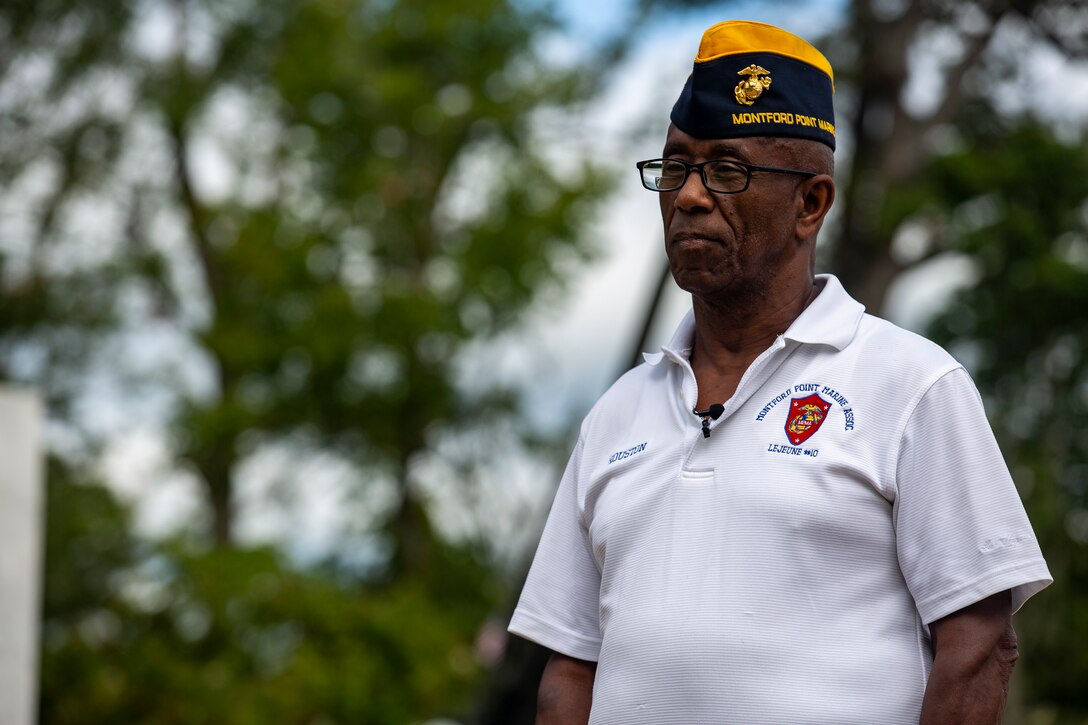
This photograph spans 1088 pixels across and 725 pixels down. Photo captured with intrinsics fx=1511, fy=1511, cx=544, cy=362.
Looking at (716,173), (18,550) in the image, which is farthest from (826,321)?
(18,550)

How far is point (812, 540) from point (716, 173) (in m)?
0.52

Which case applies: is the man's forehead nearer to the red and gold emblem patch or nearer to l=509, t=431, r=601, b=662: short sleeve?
the red and gold emblem patch

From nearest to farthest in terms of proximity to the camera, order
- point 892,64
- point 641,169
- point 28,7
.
Answer: point 641,169, point 892,64, point 28,7

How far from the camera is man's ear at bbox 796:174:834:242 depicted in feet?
6.93

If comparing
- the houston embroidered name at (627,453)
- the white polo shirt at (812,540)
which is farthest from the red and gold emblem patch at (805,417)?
the houston embroidered name at (627,453)

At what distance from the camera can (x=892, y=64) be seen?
30.9ft

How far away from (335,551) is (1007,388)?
42.2 ft

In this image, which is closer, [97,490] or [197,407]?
[97,490]

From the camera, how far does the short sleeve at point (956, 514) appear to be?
1.85 m

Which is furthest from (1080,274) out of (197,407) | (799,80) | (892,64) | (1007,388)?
(197,407)

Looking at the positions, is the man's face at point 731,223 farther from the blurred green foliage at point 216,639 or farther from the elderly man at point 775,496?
the blurred green foliage at point 216,639

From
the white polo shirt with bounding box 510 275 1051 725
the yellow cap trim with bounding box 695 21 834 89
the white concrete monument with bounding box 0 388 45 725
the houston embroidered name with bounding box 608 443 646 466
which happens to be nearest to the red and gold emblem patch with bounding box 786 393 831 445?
the white polo shirt with bounding box 510 275 1051 725

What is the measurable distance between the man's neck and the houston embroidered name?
100 millimetres

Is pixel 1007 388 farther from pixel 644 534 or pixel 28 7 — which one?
pixel 28 7
